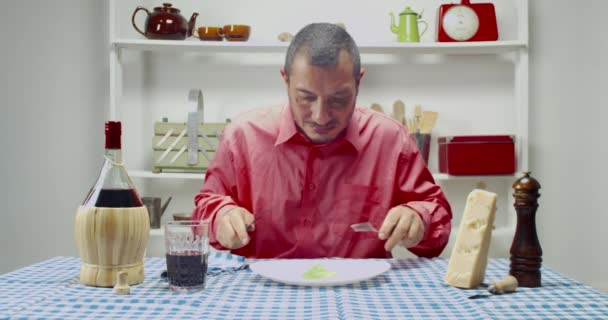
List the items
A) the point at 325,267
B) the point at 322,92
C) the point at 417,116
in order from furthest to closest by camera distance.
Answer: the point at 417,116
the point at 322,92
the point at 325,267

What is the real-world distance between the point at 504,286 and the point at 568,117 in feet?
7.98

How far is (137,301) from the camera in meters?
1.13

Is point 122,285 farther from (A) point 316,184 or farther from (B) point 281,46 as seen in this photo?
(B) point 281,46

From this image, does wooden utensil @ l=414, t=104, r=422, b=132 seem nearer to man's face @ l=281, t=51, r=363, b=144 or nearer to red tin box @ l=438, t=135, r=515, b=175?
red tin box @ l=438, t=135, r=515, b=175

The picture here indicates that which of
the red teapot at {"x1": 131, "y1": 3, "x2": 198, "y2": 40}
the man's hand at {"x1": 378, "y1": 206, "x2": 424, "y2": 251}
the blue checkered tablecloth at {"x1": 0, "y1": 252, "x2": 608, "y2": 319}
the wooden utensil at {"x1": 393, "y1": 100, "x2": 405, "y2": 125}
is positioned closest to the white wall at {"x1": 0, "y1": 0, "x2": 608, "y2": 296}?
the wooden utensil at {"x1": 393, "y1": 100, "x2": 405, "y2": 125}

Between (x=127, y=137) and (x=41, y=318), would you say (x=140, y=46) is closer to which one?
(x=127, y=137)

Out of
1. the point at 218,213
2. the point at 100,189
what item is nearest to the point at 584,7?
the point at 218,213

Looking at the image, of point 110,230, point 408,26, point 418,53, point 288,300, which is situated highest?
point 408,26

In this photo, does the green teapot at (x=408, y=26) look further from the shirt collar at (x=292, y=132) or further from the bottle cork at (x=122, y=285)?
the bottle cork at (x=122, y=285)

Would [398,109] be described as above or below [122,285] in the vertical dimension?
above

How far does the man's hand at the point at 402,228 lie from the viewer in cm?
147

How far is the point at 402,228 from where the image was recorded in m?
1.48

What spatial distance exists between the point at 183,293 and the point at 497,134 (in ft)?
8.15

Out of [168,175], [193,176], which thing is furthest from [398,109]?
[168,175]
